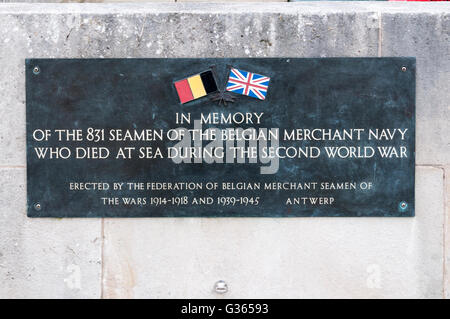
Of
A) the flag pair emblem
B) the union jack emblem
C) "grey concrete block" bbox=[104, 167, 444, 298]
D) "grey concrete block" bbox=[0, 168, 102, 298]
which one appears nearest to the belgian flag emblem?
the flag pair emblem

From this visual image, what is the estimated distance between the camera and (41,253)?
10.2ft

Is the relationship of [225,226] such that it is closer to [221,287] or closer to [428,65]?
[221,287]

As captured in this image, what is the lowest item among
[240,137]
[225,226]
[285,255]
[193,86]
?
[285,255]

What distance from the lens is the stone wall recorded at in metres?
3.08

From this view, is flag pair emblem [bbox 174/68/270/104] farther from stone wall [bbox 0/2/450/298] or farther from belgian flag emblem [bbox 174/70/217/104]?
stone wall [bbox 0/2/450/298]

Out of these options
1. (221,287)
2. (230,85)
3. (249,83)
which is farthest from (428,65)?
(221,287)

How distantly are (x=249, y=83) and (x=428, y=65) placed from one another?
3.84ft

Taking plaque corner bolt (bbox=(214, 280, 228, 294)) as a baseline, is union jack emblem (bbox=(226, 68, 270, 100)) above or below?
above

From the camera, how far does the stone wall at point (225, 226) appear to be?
121 inches

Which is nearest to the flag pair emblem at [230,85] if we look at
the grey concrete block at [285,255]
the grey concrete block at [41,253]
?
the grey concrete block at [285,255]

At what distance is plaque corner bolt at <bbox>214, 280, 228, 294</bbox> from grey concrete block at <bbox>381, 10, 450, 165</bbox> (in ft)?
4.90

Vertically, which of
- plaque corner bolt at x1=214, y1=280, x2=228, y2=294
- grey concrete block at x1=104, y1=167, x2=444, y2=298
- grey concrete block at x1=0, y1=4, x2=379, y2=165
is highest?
grey concrete block at x1=0, y1=4, x2=379, y2=165

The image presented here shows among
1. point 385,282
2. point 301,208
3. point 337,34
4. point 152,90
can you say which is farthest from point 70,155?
point 385,282

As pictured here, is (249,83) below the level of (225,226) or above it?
above
